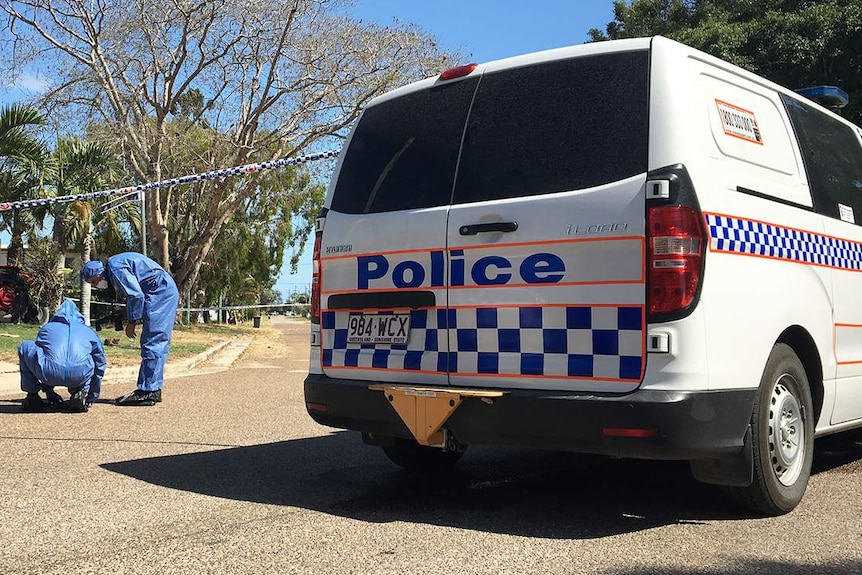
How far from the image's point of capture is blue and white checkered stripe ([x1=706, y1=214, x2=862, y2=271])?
12.3 ft

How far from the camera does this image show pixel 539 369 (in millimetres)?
3855

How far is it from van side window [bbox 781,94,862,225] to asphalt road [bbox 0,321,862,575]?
166 centimetres

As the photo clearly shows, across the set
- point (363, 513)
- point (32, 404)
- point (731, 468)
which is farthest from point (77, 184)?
point (731, 468)

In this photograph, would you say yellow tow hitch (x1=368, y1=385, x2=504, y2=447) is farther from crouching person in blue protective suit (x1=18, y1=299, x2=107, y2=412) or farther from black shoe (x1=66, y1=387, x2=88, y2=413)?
black shoe (x1=66, y1=387, x2=88, y2=413)

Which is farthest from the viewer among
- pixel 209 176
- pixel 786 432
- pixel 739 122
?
pixel 209 176

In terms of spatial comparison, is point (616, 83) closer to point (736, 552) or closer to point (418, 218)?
point (418, 218)

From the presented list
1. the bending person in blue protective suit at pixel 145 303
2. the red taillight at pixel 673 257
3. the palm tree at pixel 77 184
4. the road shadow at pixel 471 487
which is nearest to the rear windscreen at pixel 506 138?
the red taillight at pixel 673 257

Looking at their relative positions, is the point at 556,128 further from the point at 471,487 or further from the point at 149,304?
the point at 149,304

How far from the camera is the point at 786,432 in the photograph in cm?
425

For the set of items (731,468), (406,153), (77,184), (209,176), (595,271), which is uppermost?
(77,184)

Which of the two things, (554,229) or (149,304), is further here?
(149,304)

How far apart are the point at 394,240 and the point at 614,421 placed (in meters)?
1.47

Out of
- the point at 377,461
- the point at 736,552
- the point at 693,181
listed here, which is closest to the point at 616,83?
the point at 693,181

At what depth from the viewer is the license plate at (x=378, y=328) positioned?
4324mm
